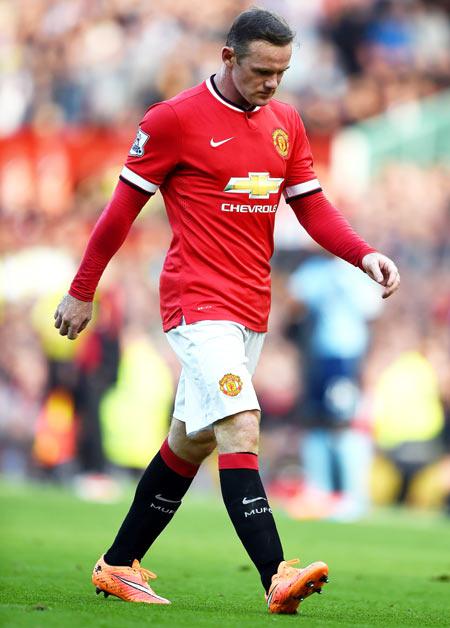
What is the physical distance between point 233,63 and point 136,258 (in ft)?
43.4

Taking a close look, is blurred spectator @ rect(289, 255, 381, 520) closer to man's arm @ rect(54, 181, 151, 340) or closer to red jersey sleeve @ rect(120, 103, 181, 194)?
man's arm @ rect(54, 181, 151, 340)

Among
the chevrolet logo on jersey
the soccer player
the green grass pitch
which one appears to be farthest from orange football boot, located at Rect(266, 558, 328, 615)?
the chevrolet logo on jersey

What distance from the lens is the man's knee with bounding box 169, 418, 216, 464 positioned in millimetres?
5527

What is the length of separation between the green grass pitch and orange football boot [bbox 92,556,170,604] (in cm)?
7

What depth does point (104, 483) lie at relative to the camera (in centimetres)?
1438

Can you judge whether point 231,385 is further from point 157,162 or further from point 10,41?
point 10,41

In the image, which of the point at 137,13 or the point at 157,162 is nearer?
the point at 157,162

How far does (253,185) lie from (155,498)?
131cm

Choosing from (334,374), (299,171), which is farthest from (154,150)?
(334,374)

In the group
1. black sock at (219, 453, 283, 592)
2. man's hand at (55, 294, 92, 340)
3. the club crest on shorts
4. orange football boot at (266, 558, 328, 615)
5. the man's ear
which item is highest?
the man's ear

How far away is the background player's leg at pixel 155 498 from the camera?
5629 millimetres

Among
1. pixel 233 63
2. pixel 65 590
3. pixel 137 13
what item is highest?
pixel 137 13

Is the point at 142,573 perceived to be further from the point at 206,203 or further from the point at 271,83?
the point at 271,83

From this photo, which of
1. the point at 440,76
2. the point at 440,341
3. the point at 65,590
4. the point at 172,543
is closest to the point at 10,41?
the point at 440,76
